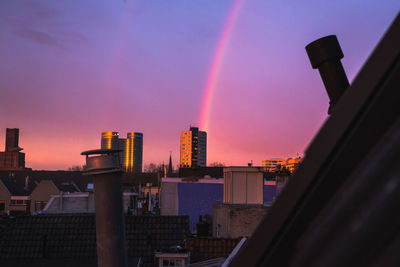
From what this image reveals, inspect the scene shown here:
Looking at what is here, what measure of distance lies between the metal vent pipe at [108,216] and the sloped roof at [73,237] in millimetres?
15548

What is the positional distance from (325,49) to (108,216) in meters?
2.45

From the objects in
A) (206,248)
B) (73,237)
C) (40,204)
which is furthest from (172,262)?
(40,204)

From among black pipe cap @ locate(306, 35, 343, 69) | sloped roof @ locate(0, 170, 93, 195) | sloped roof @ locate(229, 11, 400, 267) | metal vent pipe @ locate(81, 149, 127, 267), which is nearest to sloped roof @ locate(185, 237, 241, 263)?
metal vent pipe @ locate(81, 149, 127, 267)

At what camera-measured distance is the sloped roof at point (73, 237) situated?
59.0 feet

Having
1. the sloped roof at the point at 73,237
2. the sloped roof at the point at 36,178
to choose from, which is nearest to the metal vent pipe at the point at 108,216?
the sloped roof at the point at 73,237

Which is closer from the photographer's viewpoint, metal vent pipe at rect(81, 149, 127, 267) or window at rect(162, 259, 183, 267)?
→ metal vent pipe at rect(81, 149, 127, 267)

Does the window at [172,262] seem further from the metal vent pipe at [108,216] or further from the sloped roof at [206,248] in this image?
the metal vent pipe at [108,216]

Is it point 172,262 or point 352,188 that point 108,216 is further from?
point 172,262

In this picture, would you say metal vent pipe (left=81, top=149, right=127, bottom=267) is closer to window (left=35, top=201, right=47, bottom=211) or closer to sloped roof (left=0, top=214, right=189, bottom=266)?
sloped roof (left=0, top=214, right=189, bottom=266)

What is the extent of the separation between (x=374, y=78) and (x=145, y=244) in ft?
64.2

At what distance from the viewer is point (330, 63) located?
2697mm

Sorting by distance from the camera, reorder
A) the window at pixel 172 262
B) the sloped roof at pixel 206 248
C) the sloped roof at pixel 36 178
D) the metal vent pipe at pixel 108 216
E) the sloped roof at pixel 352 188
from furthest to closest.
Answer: the sloped roof at pixel 36 178
the sloped roof at pixel 206 248
the window at pixel 172 262
the metal vent pipe at pixel 108 216
the sloped roof at pixel 352 188

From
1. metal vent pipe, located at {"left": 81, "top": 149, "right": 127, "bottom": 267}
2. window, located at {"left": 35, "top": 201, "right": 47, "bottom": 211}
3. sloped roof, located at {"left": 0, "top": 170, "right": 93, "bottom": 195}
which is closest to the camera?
metal vent pipe, located at {"left": 81, "top": 149, "right": 127, "bottom": 267}

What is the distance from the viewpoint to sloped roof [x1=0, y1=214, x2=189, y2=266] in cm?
1798
